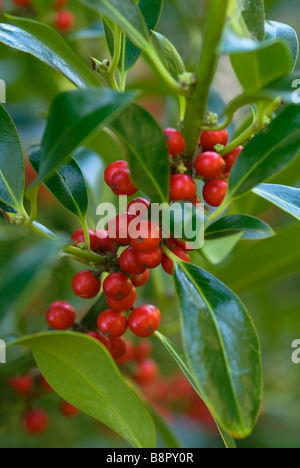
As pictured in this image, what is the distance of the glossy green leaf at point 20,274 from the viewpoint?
1.52ft

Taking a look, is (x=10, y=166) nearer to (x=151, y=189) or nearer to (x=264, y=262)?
(x=151, y=189)

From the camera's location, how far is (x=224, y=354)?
0.58m

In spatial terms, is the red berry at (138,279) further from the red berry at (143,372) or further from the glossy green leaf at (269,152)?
the red berry at (143,372)

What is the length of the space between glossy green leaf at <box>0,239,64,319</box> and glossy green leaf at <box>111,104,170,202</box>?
15 cm

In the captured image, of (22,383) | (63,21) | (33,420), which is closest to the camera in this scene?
(22,383)

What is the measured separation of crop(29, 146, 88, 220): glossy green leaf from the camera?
2.39ft

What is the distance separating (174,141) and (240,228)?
0.45 feet

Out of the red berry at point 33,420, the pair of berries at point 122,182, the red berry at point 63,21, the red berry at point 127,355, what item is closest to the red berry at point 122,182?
the pair of berries at point 122,182

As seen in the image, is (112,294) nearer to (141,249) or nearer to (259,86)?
(141,249)

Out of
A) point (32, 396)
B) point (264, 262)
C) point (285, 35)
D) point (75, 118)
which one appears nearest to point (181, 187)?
point (75, 118)

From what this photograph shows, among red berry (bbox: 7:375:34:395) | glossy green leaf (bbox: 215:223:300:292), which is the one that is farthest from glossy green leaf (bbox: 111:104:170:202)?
red berry (bbox: 7:375:34:395)

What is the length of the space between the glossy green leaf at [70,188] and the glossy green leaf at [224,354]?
198 mm
